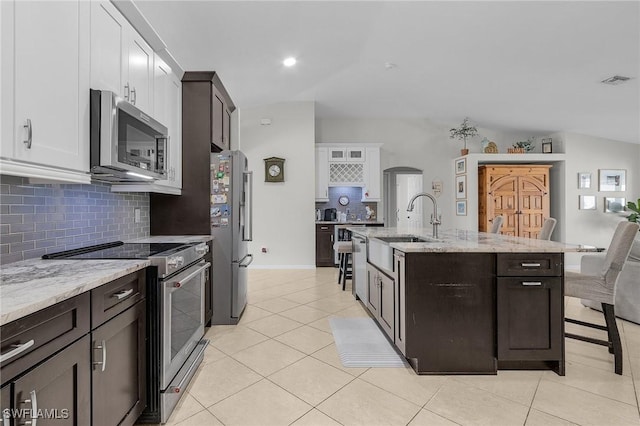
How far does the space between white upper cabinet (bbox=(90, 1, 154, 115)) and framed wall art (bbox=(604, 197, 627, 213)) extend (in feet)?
27.0

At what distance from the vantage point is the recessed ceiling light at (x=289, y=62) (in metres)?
4.32

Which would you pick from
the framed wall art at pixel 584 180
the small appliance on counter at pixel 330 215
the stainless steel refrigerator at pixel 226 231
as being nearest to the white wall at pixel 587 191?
the framed wall art at pixel 584 180

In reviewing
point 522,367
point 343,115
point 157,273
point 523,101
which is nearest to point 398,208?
point 343,115

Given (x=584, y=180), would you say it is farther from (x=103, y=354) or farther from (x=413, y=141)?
(x=103, y=354)

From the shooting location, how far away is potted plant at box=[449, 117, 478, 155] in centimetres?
666

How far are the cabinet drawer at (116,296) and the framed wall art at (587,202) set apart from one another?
7920 mm

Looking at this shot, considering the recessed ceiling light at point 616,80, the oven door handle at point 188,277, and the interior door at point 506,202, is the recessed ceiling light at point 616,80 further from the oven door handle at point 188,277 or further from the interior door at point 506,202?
the oven door handle at point 188,277

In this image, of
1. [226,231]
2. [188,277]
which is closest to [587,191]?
[226,231]

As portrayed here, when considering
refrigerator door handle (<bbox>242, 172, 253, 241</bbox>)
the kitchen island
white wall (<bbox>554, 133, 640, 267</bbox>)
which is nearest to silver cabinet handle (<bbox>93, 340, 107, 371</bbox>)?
the kitchen island

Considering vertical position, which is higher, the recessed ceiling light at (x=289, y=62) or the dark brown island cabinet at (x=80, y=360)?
the recessed ceiling light at (x=289, y=62)

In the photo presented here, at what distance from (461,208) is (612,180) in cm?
307

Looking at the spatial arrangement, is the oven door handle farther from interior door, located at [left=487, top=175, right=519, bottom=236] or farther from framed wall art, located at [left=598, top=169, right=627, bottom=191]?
framed wall art, located at [left=598, top=169, right=627, bottom=191]

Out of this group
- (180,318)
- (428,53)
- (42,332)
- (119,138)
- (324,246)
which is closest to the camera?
(42,332)

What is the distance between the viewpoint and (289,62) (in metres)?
4.41
